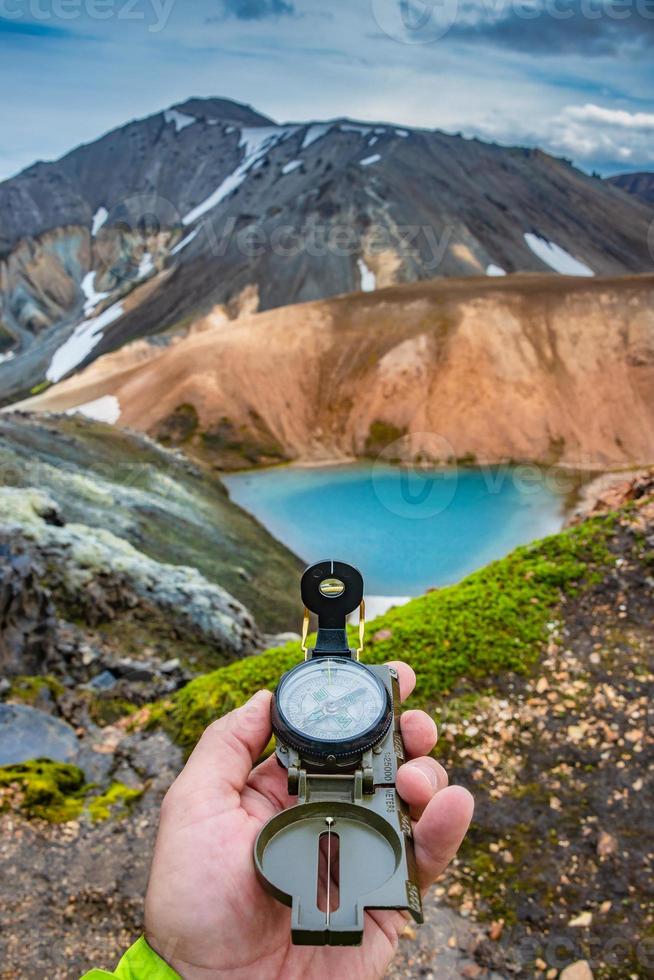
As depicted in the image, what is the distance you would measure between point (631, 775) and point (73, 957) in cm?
540

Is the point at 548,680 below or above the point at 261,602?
above

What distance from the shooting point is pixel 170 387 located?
45250 millimetres

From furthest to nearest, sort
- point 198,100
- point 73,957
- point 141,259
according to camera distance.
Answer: point 198,100 → point 141,259 → point 73,957

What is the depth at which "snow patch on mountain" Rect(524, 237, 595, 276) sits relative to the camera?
87.5 metres

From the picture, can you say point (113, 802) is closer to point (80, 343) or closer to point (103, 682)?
point (103, 682)

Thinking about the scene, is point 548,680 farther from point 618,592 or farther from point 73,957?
point 73,957

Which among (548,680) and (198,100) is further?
(198,100)

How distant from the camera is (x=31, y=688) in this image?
32.8 ft

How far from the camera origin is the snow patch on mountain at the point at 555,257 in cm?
8750

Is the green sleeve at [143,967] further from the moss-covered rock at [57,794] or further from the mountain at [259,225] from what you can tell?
the mountain at [259,225]

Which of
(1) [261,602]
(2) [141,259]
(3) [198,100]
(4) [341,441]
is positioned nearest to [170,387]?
(4) [341,441]

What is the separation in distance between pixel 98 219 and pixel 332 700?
493 feet

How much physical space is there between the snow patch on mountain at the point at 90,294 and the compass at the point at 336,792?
4344 inches

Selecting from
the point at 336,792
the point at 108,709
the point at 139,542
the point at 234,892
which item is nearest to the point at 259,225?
the point at 139,542
